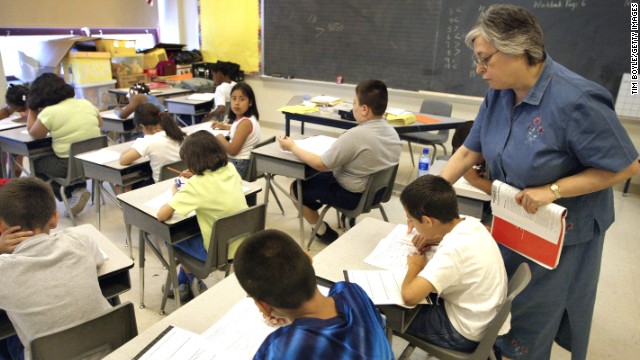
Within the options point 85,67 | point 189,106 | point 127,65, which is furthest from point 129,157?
point 127,65

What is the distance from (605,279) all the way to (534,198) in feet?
7.15

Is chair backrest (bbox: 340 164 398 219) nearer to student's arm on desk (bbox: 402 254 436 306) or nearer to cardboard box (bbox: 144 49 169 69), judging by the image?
student's arm on desk (bbox: 402 254 436 306)

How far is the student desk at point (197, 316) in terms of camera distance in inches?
45.4

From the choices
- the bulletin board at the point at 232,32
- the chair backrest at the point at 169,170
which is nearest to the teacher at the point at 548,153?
the chair backrest at the point at 169,170

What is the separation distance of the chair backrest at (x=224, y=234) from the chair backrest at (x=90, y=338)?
0.75 meters

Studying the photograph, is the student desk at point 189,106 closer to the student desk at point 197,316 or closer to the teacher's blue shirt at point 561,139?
the student desk at point 197,316

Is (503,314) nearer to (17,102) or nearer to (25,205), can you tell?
(25,205)

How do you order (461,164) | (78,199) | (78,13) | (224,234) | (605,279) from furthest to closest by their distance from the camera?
(78,13), (78,199), (605,279), (224,234), (461,164)

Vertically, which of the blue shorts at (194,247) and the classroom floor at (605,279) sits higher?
the blue shorts at (194,247)

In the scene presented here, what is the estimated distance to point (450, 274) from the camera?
134 centimetres

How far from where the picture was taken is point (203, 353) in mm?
1088

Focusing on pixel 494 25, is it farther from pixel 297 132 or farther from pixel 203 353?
pixel 297 132

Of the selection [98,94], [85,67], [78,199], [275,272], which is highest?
[85,67]

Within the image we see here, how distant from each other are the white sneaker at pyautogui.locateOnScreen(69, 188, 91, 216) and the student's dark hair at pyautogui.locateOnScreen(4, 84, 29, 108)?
1138 millimetres
